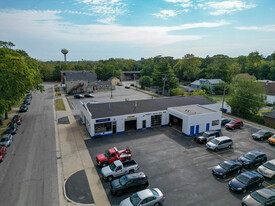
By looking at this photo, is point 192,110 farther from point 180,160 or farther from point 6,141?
point 6,141

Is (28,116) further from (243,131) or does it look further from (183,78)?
(183,78)

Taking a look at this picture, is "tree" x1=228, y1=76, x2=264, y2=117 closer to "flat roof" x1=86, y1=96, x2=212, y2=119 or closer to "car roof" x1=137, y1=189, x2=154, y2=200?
"flat roof" x1=86, y1=96, x2=212, y2=119

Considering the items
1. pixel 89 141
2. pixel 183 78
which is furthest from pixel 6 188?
pixel 183 78

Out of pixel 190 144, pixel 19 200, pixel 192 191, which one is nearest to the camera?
pixel 19 200

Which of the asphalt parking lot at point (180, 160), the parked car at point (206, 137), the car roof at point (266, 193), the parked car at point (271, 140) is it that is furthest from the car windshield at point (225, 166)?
the parked car at point (271, 140)

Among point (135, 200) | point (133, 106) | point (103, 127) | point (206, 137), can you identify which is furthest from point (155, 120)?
point (135, 200)

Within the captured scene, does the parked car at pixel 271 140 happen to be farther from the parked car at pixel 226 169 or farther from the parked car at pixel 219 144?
the parked car at pixel 226 169

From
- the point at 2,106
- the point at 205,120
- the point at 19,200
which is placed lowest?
the point at 19,200
